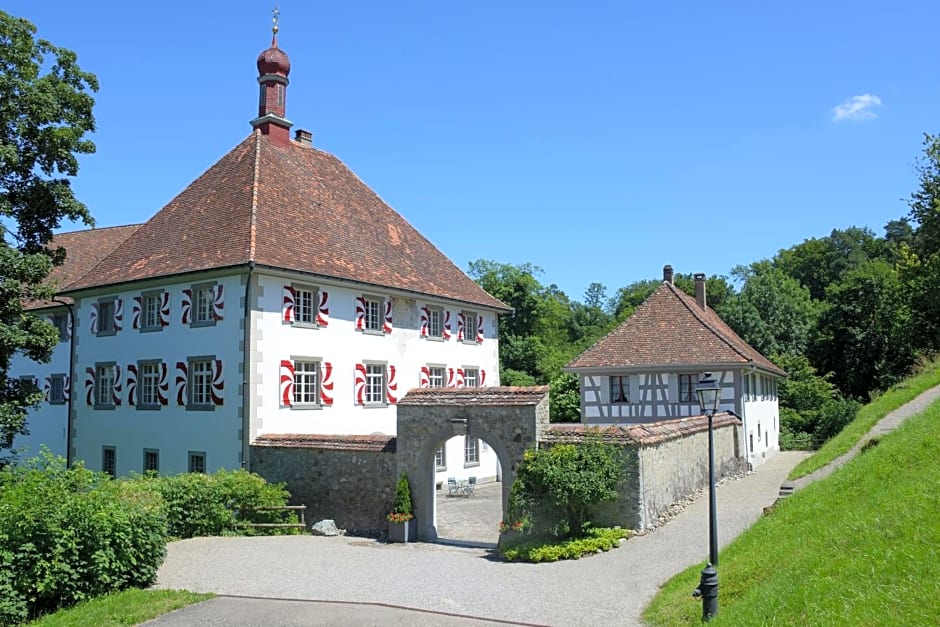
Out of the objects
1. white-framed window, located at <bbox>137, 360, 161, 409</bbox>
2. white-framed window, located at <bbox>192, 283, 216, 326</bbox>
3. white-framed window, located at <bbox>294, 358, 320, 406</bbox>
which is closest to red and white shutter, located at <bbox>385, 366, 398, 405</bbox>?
white-framed window, located at <bbox>294, 358, 320, 406</bbox>

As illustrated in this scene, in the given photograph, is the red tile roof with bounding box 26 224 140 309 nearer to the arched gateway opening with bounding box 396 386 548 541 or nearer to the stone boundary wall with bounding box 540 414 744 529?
the arched gateway opening with bounding box 396 386 548 541

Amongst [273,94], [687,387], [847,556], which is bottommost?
[847,556]

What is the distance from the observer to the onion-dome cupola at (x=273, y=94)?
2664 cm

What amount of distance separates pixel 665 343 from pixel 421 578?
1925 centimetres

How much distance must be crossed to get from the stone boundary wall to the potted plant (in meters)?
3.34

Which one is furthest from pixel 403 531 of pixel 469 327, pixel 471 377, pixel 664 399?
pixel 664 399

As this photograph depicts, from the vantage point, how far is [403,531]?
53.9 feet

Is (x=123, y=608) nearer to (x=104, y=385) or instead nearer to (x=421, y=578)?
(x=421, y=578)

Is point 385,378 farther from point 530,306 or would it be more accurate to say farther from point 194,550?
point 530,306

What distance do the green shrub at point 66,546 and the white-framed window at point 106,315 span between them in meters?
13.0

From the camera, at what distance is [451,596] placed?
11.1m

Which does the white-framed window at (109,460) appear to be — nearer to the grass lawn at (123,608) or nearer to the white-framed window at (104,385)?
the white-framed window at (104,385)

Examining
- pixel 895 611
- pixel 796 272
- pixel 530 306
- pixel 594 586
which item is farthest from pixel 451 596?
pixel 796 272

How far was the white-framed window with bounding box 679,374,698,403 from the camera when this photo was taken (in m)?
28.4
